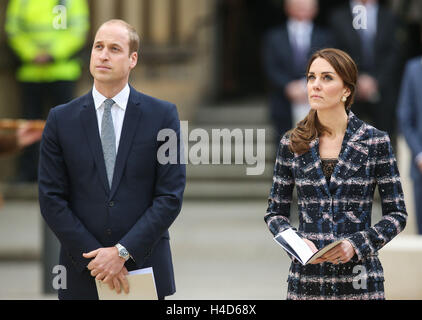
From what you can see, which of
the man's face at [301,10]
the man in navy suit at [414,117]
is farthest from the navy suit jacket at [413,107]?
the man's face at [301,10]

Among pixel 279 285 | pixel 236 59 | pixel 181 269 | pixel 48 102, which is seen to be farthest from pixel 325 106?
pixel 236 59

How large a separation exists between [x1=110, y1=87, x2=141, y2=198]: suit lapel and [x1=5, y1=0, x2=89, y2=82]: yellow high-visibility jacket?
5853 mm

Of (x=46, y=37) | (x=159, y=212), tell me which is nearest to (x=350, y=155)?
(x=159, y=212)

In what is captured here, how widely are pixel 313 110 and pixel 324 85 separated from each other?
164mm

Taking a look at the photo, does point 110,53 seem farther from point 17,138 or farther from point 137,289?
point 17,138

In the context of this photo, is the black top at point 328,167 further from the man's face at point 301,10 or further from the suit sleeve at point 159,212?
the man's face at point 301,10

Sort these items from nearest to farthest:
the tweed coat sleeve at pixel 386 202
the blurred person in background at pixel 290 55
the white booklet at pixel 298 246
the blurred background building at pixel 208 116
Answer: the white booklet at pixel 298 246 < the tweed coat sleeve at pixel 386 202 < the blurred background building at pixel 208 116 < the blurred person in background at pixel 290 55

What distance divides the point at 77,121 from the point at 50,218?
434 millimetres

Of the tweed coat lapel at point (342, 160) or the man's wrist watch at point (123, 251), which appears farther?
the man's wrist watch at point (123, 251)

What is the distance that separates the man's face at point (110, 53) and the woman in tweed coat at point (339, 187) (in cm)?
78

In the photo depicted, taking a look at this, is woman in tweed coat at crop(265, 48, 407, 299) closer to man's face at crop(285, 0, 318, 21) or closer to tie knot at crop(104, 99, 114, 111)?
tie knot at crop(104, 99, 114, 111)

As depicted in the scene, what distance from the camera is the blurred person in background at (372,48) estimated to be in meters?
9.34

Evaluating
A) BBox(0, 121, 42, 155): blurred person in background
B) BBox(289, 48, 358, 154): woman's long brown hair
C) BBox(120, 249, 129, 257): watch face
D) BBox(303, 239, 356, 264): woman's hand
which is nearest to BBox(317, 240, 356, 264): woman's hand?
BBox(303, 239, 356, 264): woman's hand

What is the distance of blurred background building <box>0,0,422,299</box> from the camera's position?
823 cm
